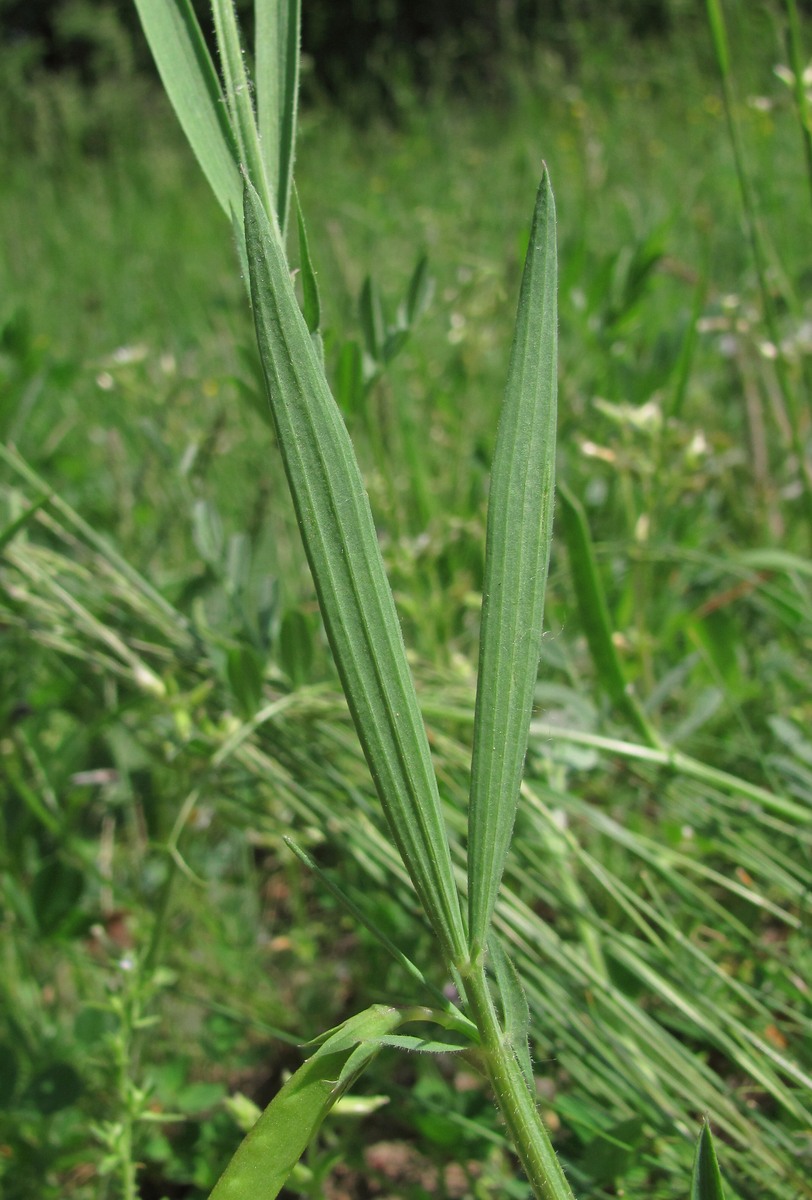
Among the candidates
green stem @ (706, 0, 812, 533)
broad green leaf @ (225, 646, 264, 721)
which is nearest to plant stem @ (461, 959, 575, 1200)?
broad green leaf @ (225, 646, 264, 721)

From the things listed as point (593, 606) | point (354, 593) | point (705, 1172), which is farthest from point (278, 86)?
point (705, 1172)

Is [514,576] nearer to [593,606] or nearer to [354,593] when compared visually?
[354,593]

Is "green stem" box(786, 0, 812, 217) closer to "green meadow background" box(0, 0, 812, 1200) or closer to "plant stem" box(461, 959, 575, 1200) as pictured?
"green meadow background" box(0, 0, 812, 1200)

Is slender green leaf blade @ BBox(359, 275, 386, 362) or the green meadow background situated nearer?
the green meadow background

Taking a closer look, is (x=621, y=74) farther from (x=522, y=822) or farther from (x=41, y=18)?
(x=41, y=18)

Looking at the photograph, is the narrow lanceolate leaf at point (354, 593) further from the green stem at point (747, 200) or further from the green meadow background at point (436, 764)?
the green stem at point (747, 200)

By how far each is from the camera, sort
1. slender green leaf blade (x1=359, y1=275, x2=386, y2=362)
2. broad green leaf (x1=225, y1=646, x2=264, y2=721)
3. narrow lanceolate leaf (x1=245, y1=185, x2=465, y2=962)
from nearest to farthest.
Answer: narrow lanceolate leaf (x1=245, y1=185, x2=465, y2=962) < broad green leaf (x1=225, y1=646, x2=264, y2=721) < slender green leaf blade (x1=359, y1=275, x2=386, y2=362)
